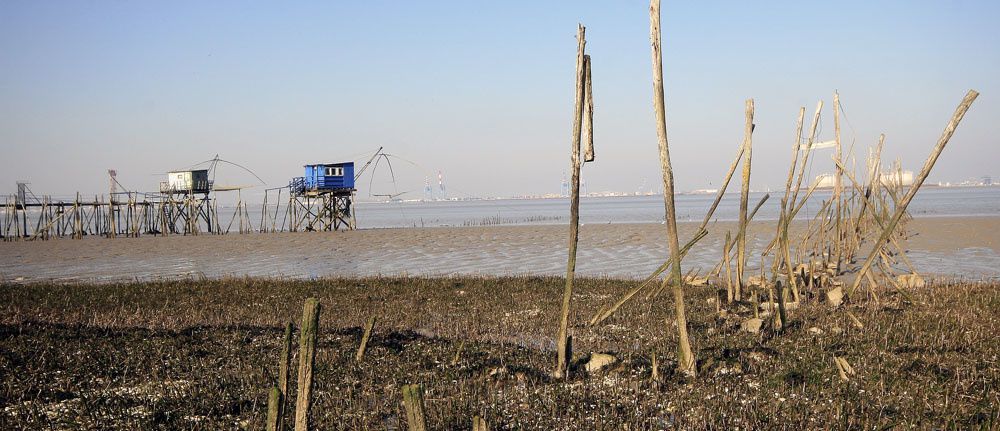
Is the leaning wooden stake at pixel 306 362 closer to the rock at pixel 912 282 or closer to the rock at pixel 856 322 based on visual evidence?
the rock at pixel 856 322

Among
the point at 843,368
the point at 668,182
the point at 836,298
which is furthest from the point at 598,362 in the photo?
the point at 836,298

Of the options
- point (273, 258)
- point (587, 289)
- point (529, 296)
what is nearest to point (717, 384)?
point (529, 296)

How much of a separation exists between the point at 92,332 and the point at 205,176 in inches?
1919

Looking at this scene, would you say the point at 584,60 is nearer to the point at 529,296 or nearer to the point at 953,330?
the point at 953,330

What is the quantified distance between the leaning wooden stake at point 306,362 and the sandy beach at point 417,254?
1441cm

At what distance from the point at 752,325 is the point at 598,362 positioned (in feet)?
9.13

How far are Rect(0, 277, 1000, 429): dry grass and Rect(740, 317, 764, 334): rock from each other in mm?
213

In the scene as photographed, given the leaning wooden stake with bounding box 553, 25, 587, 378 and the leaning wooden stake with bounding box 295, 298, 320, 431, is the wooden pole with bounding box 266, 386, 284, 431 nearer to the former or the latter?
the leaning wooden stake with bounding box 295, 298, 320, 431

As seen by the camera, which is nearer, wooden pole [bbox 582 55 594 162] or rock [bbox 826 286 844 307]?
wooden pole [bbox 582 55 594 162]

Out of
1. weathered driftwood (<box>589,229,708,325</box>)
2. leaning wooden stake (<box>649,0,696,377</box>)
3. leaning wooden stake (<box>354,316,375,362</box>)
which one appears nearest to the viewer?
leaning wooden stake (<box>649,0,696,377</box>)

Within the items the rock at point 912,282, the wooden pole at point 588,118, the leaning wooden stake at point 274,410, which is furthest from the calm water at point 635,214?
the leaning wooden stake at point 274,410

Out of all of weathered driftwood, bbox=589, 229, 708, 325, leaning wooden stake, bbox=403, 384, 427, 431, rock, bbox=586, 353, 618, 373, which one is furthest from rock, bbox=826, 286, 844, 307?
leaning wooden stake, bbox=403, 384, 427, 431

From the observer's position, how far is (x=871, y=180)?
17.5 meters

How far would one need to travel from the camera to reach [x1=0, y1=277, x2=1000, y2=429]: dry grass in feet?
18.9
